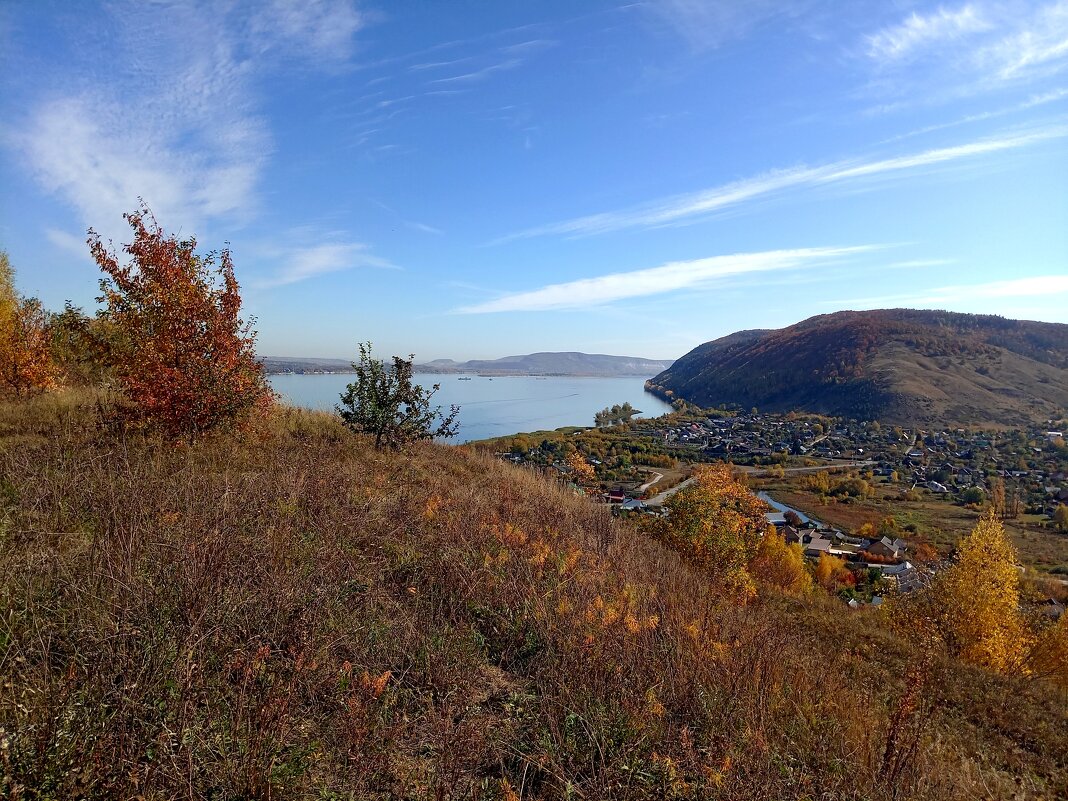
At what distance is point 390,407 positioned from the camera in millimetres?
10906

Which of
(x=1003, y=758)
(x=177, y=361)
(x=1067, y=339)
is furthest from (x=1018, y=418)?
(x=177, y=361)

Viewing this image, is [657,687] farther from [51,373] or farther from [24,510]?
[51,373]

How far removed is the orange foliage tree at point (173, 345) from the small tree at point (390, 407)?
2.49 metres

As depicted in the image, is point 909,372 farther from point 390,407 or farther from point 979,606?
point 390,407

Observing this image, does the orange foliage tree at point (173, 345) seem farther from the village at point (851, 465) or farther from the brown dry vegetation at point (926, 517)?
the brown dry vegetation at point (926, 517)

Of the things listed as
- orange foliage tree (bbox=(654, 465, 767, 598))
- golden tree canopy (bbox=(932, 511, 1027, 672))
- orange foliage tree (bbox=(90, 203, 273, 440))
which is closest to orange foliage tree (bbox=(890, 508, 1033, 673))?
golden tree canopy (bbox=(932, 511, 1027, 672))

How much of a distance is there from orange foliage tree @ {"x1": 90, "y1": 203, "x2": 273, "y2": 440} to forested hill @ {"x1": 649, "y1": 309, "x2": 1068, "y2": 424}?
120600 mm

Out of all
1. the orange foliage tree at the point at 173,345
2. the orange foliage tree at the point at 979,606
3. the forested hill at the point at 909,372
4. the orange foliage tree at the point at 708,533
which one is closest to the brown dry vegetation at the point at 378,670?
the orange foliage tree at the point at 173,345

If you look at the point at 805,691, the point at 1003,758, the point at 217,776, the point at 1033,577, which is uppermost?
the point at 217,776

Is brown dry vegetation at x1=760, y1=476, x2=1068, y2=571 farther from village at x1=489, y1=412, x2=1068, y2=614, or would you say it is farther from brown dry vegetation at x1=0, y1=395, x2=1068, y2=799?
brown dry vegetation at x1=0, y1=395, x2=1068, y2=799

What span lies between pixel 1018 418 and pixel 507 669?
134 metres

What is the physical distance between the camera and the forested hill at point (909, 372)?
4114 inches

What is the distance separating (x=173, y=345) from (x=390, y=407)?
4.06 metres

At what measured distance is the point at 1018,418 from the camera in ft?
323
